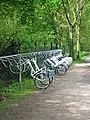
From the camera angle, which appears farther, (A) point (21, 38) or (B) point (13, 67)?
(A) point (21, 38)

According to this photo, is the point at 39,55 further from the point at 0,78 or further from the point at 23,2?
the point at 23,2

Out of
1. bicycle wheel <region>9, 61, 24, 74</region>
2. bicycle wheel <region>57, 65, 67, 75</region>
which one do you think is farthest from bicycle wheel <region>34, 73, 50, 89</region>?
bicycle wheel <region>57, 65, 67, 75</region>

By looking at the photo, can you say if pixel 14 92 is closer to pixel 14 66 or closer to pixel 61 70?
pixel 14 66

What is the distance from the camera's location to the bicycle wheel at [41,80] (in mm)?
12453

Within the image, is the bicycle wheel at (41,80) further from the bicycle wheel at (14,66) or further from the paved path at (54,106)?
the bicycle wheel at (14,66)

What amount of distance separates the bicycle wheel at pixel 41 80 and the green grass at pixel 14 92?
0.26 meters

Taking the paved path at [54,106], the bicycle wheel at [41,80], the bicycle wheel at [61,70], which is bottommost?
the bicycle wheel at [61,70]

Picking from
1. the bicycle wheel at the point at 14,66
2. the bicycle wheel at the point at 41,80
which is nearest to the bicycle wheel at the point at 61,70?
the bicycle wheel at the point at 14,66

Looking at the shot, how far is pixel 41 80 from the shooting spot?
1245 centimetres

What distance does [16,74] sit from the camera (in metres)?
13.8

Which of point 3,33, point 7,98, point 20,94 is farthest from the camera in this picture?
point 3,33

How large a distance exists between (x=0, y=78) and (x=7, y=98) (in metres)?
1.93

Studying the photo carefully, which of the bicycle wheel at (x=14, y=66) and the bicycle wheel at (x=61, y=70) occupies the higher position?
the bicycle wheel at (x=14, y=66)

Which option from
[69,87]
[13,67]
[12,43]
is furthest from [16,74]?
[69,87]
